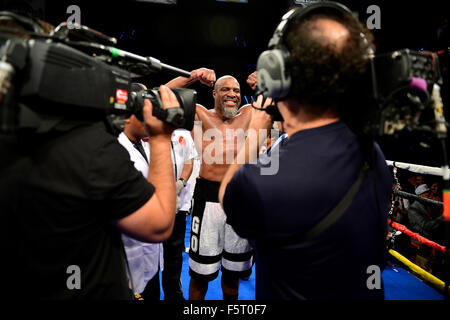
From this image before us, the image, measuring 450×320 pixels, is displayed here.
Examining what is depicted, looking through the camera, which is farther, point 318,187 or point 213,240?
point 213,240

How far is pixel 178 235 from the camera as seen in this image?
285 cm

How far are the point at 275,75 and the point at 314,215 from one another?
1.50 ft

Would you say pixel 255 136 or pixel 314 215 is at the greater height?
pixel 255 136

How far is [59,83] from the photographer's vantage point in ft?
2.10

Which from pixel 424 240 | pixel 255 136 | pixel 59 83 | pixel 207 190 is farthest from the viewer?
pixel 424 240

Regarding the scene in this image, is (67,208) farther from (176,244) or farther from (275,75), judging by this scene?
(176,244)

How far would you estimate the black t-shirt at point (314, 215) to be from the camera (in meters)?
0.71

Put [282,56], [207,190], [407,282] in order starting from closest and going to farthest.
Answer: [282,56] → [207,190] → [407,282]

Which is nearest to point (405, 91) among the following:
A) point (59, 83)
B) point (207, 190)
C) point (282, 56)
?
point (282, 56)

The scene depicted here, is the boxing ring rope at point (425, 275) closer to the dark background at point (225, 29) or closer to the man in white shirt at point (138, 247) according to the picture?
the dark background at point (225, 29)

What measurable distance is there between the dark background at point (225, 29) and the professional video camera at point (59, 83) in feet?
9.89

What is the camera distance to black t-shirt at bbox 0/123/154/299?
2.18 ft
